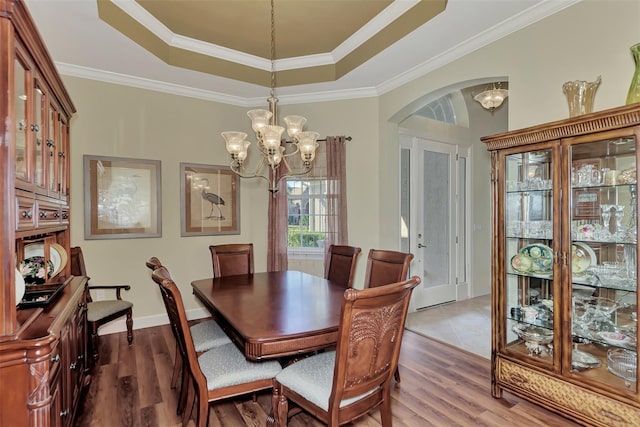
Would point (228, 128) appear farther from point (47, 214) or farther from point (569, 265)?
point (569, 265)

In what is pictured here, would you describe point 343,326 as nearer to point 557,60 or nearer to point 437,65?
point 557,60

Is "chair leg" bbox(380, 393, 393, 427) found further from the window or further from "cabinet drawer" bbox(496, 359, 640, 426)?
the window

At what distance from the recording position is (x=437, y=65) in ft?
10.5

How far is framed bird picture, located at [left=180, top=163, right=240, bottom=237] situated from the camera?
4.04 meters

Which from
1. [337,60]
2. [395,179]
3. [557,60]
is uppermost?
[337,60]

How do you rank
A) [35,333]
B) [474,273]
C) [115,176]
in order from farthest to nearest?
[474,273] < [115,176] < [35,333]

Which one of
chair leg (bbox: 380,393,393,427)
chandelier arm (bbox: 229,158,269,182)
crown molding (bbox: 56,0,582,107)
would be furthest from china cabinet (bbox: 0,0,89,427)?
chair leg (bbox: 380,393,393,427)

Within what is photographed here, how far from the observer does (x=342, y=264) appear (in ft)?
10.1

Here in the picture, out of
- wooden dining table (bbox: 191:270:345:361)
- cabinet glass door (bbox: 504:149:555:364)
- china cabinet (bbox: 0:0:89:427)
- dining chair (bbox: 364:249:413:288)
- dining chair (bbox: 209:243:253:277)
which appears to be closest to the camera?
china cabinet (bbox: 0:0:89:427)

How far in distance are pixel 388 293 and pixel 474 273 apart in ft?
13.9

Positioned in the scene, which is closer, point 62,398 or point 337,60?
point 62,398

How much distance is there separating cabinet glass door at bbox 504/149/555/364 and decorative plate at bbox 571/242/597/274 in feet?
0.40

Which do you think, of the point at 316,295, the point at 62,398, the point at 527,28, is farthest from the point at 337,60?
the point at 62,398

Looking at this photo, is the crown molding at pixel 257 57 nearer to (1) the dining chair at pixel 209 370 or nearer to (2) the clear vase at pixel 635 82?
(2) the clear vase at pixel 635 82
